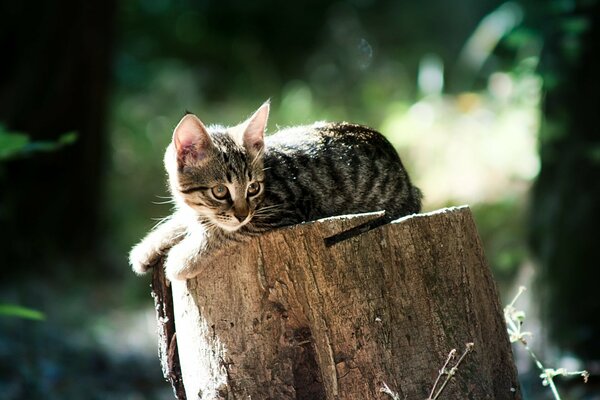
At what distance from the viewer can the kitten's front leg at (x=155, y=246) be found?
13.5ft

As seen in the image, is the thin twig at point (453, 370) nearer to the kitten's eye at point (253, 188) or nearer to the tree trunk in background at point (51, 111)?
the kitten's eye at point (253, 188)

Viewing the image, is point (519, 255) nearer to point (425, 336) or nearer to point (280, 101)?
point (425, 336)

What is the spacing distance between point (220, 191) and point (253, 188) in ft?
0.55

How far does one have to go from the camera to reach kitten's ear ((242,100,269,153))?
418 cm

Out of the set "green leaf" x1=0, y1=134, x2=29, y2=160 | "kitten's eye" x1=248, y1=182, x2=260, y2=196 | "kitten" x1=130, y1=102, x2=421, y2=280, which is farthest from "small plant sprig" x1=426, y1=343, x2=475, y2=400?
"green leaf" x1=0, y1=134, x2=29, y2=160

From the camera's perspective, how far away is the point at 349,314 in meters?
3.47

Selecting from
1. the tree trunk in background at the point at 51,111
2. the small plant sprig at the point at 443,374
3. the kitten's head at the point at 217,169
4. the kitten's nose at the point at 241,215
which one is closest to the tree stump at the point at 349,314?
the small plant sprig at the point at 443,374

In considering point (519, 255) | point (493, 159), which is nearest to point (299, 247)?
point (519, 255)

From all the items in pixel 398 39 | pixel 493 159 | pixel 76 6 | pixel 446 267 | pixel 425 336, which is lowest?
pixel 425 336

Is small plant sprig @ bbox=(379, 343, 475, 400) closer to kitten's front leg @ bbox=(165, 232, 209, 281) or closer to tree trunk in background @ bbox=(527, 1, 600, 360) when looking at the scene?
kitten's front leg @ bbox=(165, 232, 209, 281)

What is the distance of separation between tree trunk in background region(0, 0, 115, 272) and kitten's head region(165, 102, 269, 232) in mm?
4750

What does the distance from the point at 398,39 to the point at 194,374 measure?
1404 centimetres

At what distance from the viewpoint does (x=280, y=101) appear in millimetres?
13641

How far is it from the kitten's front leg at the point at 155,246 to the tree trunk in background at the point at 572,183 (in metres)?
3.31
